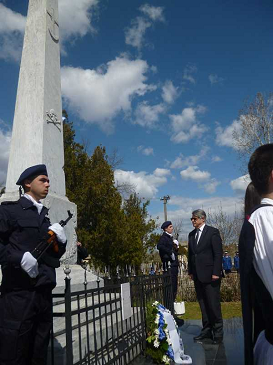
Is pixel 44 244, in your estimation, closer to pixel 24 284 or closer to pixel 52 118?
pixel 24 284

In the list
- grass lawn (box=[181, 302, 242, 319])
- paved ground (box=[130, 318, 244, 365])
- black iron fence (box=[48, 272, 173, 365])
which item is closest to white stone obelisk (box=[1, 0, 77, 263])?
black iron fence (box=[48, 272, 173, 365])

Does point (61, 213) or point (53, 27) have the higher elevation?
point (53, 27)

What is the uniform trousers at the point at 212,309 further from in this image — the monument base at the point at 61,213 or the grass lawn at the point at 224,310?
the monument base at the point at 61,213

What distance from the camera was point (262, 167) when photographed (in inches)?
63.4

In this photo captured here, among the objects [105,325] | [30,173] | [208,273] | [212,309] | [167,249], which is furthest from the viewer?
[167,249]

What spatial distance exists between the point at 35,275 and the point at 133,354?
2522 mm

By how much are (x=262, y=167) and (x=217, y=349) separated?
13.2ft

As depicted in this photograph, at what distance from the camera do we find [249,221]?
61.4 inches

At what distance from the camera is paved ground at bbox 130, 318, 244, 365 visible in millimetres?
4133

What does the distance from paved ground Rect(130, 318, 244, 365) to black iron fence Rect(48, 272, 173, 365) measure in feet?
1.33

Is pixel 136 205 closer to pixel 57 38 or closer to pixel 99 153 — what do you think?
pixel 99 153

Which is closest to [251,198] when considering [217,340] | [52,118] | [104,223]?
[217,340]

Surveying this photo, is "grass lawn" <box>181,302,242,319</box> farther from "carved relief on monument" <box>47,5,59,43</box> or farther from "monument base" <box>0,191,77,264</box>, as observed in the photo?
"carved relief on monument" <box>47,5,59,43</box>

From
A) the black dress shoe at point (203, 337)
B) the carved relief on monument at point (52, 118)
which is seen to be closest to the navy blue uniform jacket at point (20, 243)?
the black dress shoe at point (203, 337)
